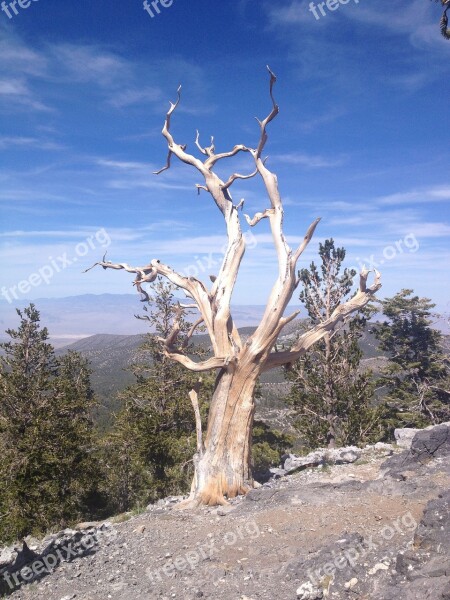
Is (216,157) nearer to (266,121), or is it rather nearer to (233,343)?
(266,121)

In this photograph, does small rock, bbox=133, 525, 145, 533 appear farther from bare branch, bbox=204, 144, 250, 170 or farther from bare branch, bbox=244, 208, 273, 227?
bare branch, bbox=204, 144, 250, 170

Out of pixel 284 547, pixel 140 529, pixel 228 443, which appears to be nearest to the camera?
pixel 284 547

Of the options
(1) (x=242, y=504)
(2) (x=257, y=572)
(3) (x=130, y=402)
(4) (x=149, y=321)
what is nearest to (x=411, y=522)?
(2) (x=257, y=572)

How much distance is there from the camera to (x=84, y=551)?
814 cm

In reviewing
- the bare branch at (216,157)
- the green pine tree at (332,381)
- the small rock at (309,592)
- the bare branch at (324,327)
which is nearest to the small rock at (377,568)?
the small rock at (309,592)

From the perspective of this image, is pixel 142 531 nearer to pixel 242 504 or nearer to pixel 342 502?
pixel 242 504

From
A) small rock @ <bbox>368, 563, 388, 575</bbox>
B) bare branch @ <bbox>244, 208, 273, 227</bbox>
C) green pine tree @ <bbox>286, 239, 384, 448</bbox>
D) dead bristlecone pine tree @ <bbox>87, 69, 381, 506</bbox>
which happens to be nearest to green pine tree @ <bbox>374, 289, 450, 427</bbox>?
green pine tree @ <bbox>286, 239, 384, 448</bbox>

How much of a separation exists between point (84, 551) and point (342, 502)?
194 inches

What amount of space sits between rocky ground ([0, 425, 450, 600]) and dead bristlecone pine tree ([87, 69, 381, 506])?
89cm

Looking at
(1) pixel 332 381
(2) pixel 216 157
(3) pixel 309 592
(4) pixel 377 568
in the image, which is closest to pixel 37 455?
(3) pixel 309 592

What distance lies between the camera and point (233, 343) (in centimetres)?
1143

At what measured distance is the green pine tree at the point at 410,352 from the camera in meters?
26.2

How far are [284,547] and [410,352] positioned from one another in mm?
24228

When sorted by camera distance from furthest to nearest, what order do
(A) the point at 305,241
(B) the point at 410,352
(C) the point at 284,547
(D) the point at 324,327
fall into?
(B) the point at 410,352 → (D) the point at 324,327 → (A) the point at 305,241 → (C) the point at 284,547
